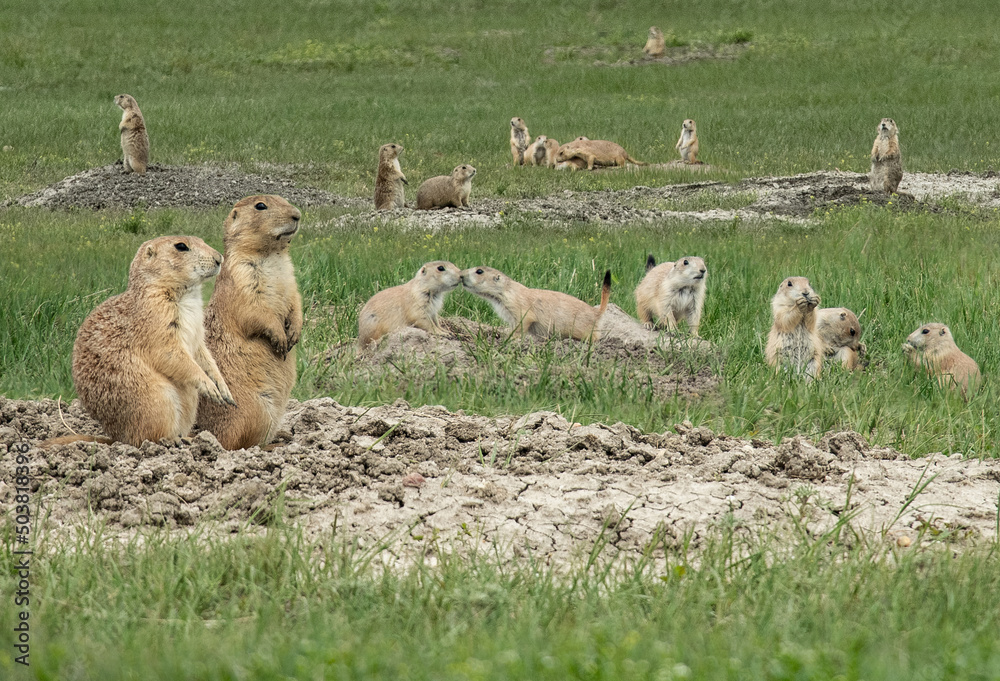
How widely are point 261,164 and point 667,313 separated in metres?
13.3

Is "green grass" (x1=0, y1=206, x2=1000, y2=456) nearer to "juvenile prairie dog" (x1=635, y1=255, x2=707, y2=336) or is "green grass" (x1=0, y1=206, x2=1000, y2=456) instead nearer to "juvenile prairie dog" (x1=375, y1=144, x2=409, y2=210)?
"juvenile prairie dog" (x1=635, y1=255, x2=707, y2=336)

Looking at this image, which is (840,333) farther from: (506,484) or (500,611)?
(500,611)

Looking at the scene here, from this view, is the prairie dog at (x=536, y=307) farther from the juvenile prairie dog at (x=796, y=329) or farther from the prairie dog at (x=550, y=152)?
the prairie dog at (x=550, y=152)

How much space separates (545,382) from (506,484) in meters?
1.96

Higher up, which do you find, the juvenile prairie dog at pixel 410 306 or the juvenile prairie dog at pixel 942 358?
the juvenile prairie dog at pixel 410 306

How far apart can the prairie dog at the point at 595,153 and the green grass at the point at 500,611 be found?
59.6ft

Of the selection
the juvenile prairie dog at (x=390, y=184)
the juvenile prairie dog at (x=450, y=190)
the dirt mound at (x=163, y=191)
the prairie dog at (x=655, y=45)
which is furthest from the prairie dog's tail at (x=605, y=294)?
the prairie dog at (x=655, y=45)

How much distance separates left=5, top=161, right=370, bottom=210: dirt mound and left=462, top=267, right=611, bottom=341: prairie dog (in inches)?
329

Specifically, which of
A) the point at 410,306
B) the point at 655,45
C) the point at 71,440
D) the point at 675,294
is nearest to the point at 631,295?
the point at 675,294

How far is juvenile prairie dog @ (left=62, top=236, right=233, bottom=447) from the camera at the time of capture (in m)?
4.69

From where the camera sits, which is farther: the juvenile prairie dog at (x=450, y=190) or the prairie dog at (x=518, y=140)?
the prairie dog at (x=518, y=140)

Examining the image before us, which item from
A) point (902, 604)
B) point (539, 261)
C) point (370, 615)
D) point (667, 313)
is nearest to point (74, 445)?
point (370, 615)

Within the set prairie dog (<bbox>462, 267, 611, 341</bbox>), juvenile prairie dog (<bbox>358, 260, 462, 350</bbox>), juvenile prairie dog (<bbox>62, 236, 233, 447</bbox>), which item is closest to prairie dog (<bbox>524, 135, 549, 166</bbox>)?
prairie dog (<bbox>462, 267, 611, 341</bbox>)

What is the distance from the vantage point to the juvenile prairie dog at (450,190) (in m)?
15.8
